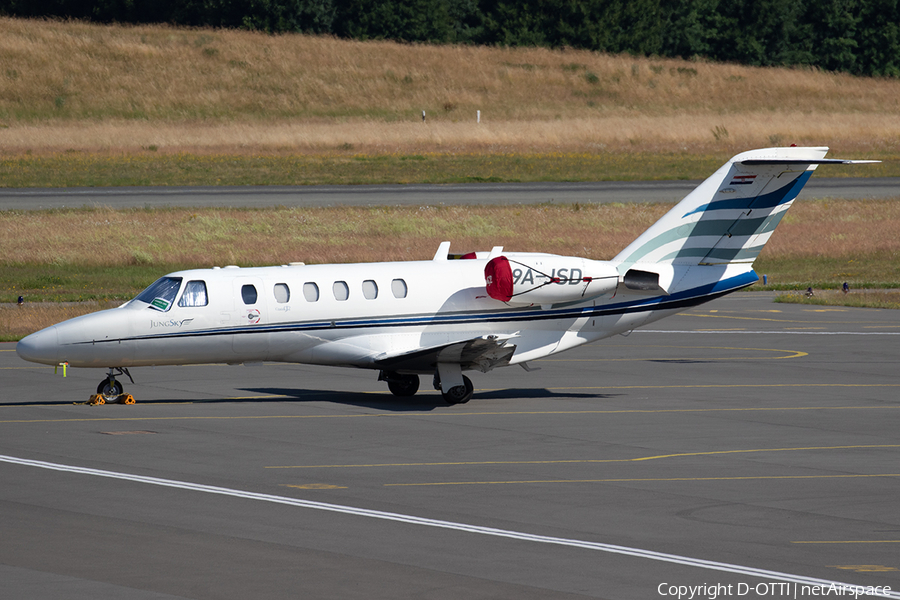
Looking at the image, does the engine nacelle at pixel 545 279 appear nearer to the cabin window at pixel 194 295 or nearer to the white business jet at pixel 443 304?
the white business jet at pixel 443 304

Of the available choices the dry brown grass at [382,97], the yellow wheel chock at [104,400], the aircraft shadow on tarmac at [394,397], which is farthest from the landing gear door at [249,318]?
the dry brown grass at [382,97]

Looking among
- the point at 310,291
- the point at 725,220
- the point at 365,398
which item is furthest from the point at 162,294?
the point at 725,220

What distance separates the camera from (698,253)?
27.9m

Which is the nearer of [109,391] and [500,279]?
[109,391]

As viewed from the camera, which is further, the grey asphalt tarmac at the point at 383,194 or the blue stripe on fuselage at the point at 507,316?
the grey asphalt tarmac at the point at 383,194

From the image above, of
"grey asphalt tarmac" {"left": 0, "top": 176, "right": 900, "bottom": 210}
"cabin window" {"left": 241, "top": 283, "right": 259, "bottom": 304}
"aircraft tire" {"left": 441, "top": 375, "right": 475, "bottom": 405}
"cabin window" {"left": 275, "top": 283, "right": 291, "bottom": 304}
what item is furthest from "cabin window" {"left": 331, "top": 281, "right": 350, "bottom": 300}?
"grey asphalt tarmac" {"left": 0, "top": 176, "right": 900, "bottom": 210}

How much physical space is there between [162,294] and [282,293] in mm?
2457

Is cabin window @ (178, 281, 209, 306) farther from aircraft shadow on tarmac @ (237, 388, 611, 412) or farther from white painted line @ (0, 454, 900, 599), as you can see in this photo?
white painted line @ (0, 454, 900, 599)

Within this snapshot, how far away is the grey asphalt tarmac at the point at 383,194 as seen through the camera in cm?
6366

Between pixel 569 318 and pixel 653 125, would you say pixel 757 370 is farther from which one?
pixel 653 125

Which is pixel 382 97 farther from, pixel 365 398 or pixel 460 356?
pixel 460 356

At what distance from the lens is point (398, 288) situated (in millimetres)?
26344

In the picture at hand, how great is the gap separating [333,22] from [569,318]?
112 meters

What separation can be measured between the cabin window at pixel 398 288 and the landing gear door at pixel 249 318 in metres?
2.77
